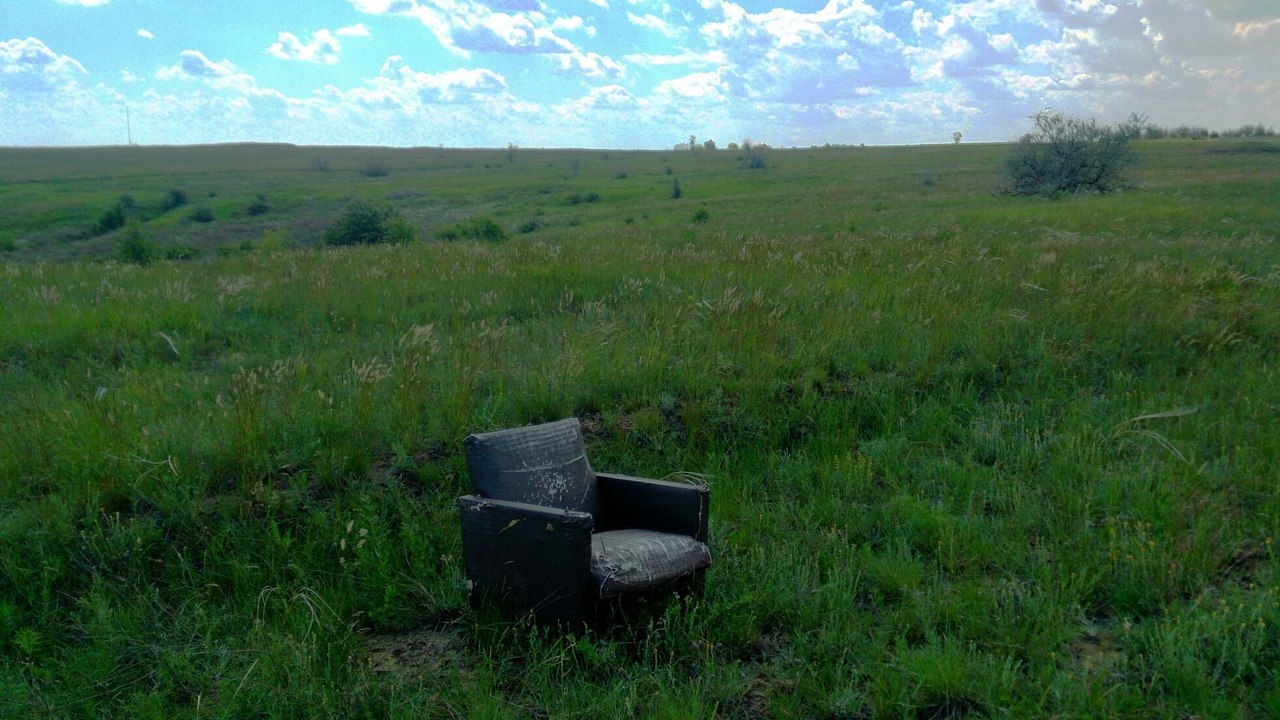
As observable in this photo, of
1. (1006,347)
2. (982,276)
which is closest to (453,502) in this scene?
(1006,347)

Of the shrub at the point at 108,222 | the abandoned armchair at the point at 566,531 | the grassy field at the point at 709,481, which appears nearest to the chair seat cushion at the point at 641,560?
the abandoned armchair at the point at 566,531

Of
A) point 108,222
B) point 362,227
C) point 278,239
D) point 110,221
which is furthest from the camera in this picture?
point 110,221

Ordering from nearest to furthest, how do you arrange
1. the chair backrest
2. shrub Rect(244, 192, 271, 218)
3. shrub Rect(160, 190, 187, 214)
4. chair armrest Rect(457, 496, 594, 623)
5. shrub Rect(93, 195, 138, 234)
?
1. chair armrest Rect(457, 496, 594, 623)
2. the chair backrest
3. shrub Rect(93, 195, 138, 234)
4. shrub Rect(244, 192, 271, 218)
5. shrub Rect(160, 190, 187, 214)

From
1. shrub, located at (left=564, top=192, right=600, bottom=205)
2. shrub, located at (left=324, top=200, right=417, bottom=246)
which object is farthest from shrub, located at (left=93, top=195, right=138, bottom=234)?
shrub, located at (left=324, top=200, right=417, bottom=246)

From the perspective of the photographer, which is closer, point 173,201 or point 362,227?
point 362,227

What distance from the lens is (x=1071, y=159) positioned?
100 feet

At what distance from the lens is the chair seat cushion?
351 cm

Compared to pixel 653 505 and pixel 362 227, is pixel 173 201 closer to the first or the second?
pixel 362 227

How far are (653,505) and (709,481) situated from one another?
51.5 inches

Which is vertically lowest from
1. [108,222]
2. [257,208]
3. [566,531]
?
[566,531]

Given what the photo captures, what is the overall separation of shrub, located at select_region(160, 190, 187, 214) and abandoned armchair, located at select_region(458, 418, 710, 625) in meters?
63.7

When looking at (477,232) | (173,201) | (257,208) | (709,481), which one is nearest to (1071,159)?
(477,232)

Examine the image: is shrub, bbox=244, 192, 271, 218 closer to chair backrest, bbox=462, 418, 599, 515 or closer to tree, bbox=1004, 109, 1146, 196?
tree, bbox=1004, 109, 1146, 196

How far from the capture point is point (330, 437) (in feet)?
17.2
